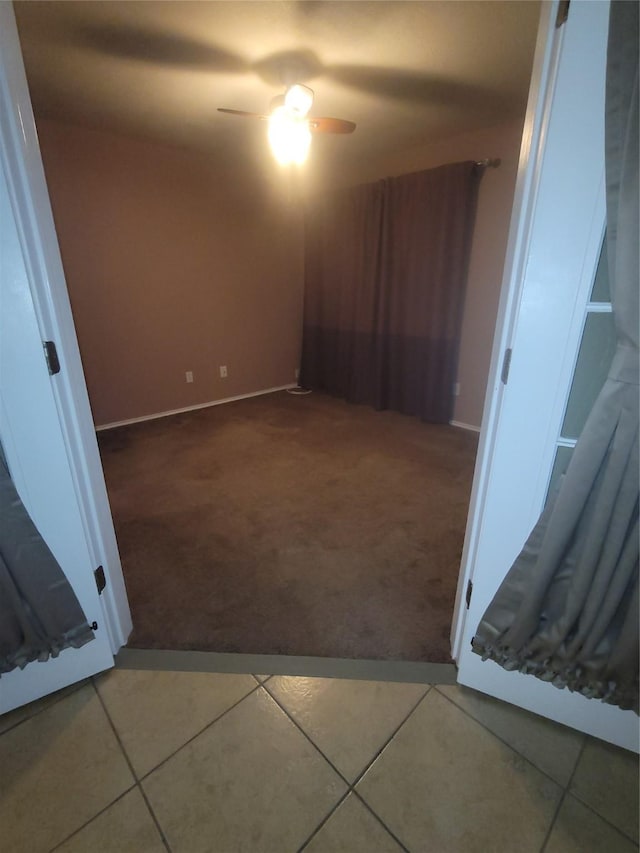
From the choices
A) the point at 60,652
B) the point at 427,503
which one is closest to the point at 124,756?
the point at 60,652

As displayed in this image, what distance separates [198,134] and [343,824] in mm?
3929

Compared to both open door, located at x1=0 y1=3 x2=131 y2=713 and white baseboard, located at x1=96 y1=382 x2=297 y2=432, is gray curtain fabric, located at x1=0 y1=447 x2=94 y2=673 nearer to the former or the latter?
open door, located at x1=0 y1=3 x2=131 y2=713

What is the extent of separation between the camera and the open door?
33.6 inches

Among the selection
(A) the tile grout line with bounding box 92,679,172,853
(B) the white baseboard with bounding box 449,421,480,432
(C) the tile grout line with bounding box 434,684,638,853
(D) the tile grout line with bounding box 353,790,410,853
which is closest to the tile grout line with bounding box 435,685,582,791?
(C) the tile grout line with bounding box 434,684,638,853

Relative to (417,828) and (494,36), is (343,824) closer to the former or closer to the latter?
(417,828)

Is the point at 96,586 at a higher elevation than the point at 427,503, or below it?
higher

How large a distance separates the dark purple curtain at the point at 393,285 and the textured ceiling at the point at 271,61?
514mm

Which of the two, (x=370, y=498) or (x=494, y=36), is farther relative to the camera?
(x=370, y=498)

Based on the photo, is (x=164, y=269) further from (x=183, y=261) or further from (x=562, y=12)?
(x=562, y=12)

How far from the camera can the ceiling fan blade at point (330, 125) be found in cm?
207

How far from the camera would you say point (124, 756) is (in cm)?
105

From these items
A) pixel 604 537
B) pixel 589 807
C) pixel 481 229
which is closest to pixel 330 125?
pixel 481 229

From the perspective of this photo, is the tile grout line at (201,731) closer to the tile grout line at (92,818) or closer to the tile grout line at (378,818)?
the tile grout line at (92,818)

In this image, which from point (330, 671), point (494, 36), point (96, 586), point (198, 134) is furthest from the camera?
point (198, 134)
